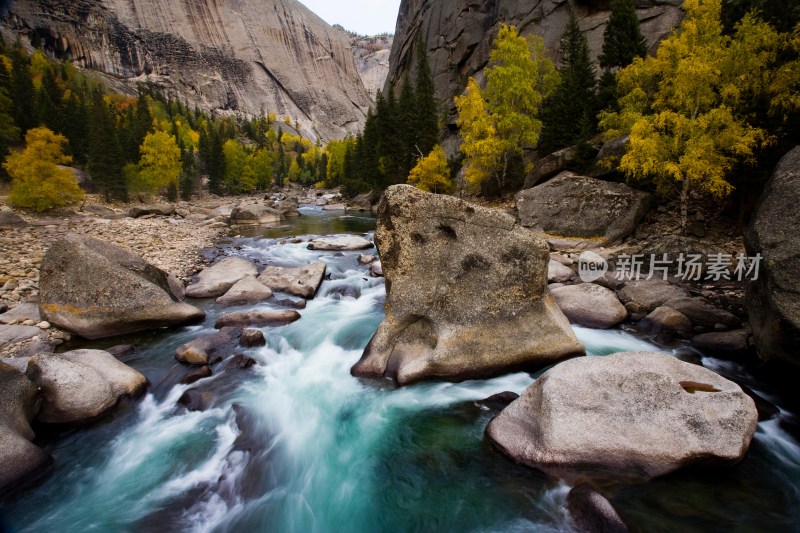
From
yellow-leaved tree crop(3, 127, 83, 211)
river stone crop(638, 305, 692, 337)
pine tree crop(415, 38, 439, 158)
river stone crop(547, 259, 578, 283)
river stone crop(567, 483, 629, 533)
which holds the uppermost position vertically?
pine tree crop(415, 38, 439, 158)

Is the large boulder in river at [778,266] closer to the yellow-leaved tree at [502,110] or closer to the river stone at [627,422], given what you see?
the river stone at [627,422]

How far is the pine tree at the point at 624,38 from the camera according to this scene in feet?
91.2

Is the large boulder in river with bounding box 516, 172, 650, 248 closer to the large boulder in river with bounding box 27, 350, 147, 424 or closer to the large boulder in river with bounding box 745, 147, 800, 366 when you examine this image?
the large boulder in river with bounding box 745, 147, 800, 366

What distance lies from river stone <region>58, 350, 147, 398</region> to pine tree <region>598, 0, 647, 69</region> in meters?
35.4

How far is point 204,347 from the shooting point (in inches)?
349

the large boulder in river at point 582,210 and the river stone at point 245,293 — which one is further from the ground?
the large boulder in river at point 582,210

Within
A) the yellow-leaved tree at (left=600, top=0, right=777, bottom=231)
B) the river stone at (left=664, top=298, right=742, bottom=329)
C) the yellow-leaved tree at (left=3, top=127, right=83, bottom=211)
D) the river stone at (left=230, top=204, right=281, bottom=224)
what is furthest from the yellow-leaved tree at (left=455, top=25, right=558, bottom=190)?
the yellow-leaved tree at (left=3, top=127, right=83, bottom=211)

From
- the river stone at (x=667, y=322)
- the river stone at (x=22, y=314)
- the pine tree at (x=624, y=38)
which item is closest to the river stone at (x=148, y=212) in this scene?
the river stone at (x=22, y=314)

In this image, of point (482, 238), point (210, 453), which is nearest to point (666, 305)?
point (482, 238)

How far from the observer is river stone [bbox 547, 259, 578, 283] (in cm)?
1289

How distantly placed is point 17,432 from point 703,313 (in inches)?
557

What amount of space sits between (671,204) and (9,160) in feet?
153

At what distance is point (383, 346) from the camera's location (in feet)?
25.9

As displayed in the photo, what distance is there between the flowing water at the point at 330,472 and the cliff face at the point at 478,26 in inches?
1473
